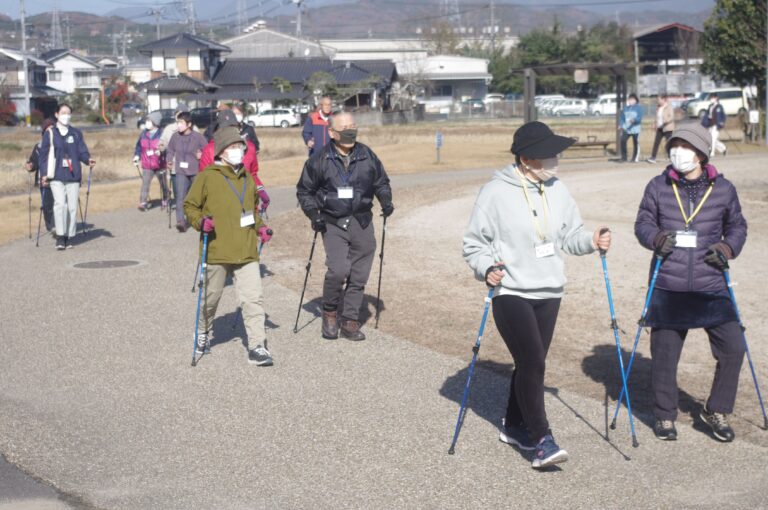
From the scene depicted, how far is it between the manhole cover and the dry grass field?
3814 mm

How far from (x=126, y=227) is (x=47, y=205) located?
178cm

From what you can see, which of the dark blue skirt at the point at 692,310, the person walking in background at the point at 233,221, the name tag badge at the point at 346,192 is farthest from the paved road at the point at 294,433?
the name tag badge at the point at 346,192

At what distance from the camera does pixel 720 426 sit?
6.34m

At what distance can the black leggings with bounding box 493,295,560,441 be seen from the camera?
229 inches

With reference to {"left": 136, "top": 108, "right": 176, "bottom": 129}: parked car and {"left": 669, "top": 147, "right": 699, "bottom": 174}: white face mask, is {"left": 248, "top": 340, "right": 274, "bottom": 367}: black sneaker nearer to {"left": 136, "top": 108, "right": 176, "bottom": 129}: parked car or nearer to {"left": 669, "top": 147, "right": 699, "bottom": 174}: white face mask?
{"left": 669, "top": 147, "right": 699, "bottom": 174}: white face mask

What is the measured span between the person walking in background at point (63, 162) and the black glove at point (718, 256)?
10157mm

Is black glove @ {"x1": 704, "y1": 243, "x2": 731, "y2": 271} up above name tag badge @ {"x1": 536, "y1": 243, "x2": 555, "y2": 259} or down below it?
below

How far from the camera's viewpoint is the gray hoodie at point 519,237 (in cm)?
584

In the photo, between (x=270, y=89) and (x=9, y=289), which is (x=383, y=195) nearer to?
(x=9, y=289)

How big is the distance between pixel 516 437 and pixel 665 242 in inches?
56.1

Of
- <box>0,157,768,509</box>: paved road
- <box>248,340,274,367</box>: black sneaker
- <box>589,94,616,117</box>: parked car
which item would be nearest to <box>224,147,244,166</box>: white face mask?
<box>248,340,274,367</box>: black sneaker

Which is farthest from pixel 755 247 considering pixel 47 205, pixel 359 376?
pixel 47 205

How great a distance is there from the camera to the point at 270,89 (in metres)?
79.8

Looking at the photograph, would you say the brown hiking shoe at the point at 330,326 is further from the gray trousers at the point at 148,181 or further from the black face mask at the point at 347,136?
the gray trousers at the point at 148,181
